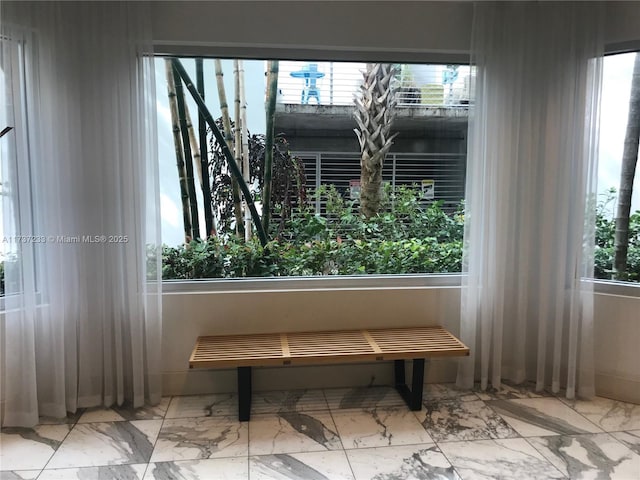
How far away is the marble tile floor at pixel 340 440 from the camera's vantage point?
1.93 meters

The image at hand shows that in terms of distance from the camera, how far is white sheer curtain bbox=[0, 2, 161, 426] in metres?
2.20

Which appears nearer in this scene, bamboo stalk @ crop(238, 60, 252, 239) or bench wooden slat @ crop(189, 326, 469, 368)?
bench wooden slat @ crop(189, 326, 469, 368)

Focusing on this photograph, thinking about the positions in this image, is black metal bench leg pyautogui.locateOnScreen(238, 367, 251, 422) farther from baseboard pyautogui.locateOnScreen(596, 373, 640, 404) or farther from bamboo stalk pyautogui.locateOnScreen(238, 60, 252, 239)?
baseboard pyautogui.locateOnScreen(596, 373, 640, 404)

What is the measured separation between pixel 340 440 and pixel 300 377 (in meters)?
0.61

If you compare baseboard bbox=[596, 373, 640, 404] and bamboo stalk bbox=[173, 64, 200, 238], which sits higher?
bamboo stalk bbox=[173, 64, 200, 238]

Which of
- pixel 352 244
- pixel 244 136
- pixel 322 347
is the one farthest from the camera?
pixel 352 244

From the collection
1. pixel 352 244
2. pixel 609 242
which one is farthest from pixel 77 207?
pixel 609 242

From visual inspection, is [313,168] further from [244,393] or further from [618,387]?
[618,387]

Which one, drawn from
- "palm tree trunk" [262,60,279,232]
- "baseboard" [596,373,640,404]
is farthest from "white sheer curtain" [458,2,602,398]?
"palm tree trunk" [262,60,279,232]

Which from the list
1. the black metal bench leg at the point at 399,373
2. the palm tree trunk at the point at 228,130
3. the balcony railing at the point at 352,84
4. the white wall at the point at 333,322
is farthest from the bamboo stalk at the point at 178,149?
the black metal bench leg at the point at 399,373

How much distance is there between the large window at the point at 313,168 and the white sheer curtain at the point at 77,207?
12.1 inches

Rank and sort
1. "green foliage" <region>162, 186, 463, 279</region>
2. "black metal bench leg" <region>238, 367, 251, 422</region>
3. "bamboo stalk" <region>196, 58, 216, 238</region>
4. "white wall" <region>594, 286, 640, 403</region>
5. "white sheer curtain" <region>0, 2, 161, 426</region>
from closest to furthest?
"white sheer curtain" <region>0, 2, 161, 426</region> < "black metal bench leg" <region>238, 367, 251, 422</region> < "white wall" <region>594, 286, 640, 403</region> < "bamboo stalk" <region>196, 58, 216, 238</region> < "green foliage" <region>162, 186, 463, 279</region>

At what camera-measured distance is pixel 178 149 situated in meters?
2.65

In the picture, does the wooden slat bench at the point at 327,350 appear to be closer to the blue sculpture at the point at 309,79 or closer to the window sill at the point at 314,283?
the window sill at the point at 314,283
